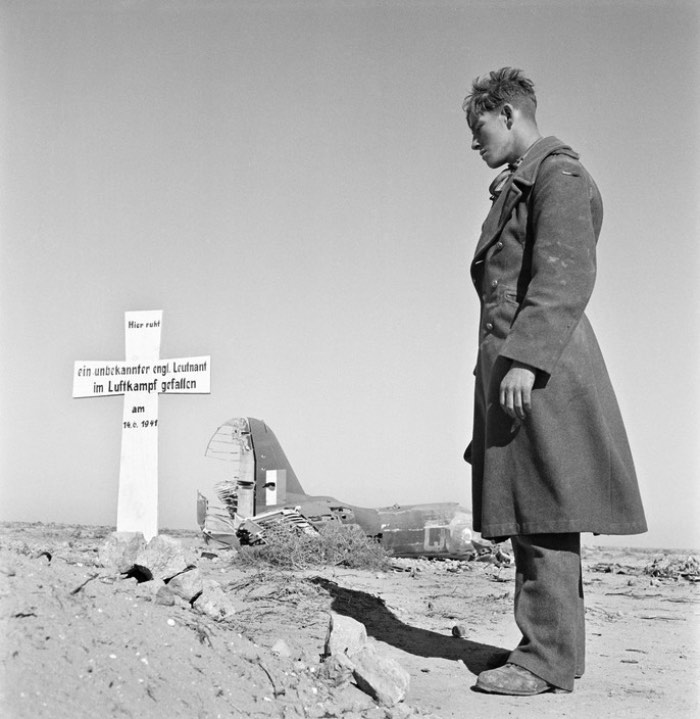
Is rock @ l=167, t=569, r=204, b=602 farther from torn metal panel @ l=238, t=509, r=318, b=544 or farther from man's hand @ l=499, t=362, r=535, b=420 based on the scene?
torn metal panel @ l=238, t=509, r=318, b=544

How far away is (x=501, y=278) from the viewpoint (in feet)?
10.9

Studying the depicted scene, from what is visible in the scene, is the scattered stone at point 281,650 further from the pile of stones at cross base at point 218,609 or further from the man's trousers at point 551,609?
the man's trousers at point 551,609

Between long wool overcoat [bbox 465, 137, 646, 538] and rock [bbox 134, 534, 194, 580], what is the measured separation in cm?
166

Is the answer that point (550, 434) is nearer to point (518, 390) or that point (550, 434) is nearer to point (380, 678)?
point (518, 390)

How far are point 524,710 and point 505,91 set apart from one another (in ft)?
8.23

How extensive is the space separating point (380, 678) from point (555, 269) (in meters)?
1.69

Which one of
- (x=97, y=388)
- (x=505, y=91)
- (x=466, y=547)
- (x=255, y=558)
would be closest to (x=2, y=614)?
(x=505, y=91)

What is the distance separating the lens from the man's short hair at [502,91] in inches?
133

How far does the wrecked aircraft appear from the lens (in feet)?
32.6

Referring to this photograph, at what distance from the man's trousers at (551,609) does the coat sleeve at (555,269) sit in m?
0.70

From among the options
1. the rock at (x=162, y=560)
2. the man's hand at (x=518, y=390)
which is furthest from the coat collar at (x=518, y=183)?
the rock at (x=162, y=560)

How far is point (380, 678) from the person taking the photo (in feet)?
9.35

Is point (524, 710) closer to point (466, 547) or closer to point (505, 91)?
point (505, 91)

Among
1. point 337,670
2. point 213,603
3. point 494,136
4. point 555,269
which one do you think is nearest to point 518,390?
point 555,269
